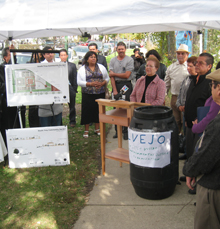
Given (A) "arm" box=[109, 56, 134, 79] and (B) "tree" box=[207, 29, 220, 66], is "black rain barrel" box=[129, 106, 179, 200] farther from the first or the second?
(B) "tree" box=[207, 29, 220, 66]

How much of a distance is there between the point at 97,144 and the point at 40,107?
1.57 metres

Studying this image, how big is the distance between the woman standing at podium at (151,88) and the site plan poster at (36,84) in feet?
4.36

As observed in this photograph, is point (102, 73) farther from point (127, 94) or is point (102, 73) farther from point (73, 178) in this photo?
point (73, 178)

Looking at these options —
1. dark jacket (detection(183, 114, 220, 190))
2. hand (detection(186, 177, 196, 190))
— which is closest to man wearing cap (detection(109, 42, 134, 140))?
hand (detection(186, 177, 196, 190))

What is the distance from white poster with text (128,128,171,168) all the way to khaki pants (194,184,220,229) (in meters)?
1.21

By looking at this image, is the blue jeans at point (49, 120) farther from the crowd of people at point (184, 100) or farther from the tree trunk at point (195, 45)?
the tree trunk at point (195, 45)

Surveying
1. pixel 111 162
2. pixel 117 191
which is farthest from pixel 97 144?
pixel 117 191

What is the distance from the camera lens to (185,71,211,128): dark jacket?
407 centimetres

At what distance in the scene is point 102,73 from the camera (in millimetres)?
6457

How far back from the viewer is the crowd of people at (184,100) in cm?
222

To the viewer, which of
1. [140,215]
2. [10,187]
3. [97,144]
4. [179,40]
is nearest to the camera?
[140,215]

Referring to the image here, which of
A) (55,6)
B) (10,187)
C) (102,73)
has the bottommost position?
(10,187)

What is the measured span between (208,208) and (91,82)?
4.50 meters

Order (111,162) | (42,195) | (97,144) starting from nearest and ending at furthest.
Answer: (42,195)
(111,162)
(97,144)
